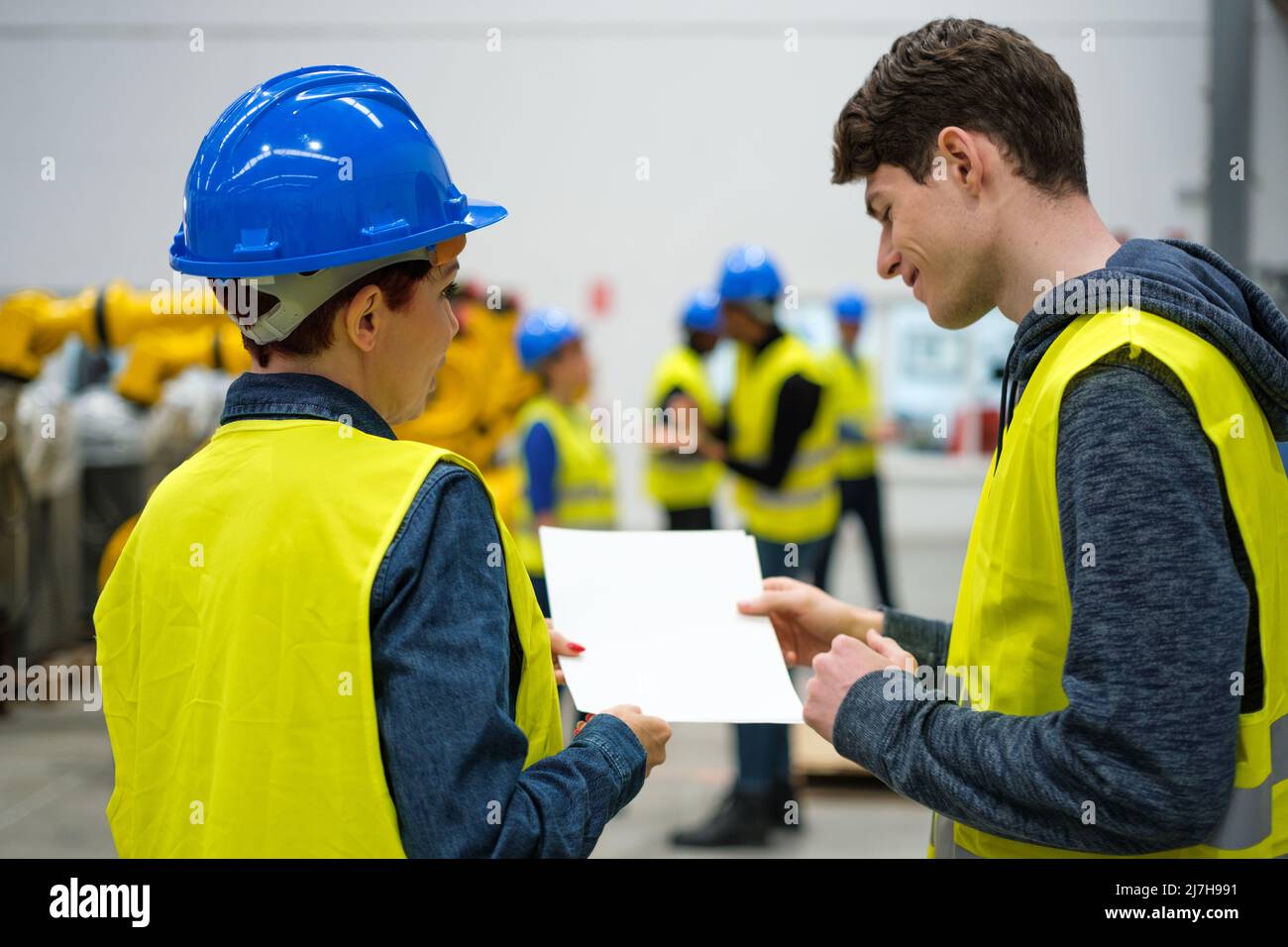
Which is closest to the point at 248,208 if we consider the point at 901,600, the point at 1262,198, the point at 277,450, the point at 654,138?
the point at 277,450

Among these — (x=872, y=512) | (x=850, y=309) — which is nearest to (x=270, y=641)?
(x=872, y=512)

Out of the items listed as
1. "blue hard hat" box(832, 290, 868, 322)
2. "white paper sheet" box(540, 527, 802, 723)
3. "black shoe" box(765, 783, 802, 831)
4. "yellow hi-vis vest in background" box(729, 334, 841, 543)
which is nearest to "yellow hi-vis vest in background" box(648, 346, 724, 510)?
"yellow hi-vis vest in background" box(729, 334, 841, 543)

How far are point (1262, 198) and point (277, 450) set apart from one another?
346 cm

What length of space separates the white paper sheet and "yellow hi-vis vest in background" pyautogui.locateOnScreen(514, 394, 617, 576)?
108 inches

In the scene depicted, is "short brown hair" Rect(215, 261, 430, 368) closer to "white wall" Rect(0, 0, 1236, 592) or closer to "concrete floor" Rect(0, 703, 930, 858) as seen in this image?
"concrete floor" Rect(0, 703, 930, 858)

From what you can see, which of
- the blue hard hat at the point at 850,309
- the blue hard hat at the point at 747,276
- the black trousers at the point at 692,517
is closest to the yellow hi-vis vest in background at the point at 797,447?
the blue hard hat at the point at 747,276

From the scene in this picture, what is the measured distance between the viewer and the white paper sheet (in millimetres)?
1302

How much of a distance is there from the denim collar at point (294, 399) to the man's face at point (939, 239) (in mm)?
633

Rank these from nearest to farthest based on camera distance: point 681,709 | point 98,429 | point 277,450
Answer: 1. point 277,450
2. point 681,709
3. point 98,429

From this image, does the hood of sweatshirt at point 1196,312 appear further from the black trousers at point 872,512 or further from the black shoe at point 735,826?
the black trousers at point 872,512

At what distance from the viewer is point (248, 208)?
1094 millimetres

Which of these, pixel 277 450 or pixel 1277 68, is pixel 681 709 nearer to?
pixel 277 450

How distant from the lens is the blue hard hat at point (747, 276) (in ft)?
15.3

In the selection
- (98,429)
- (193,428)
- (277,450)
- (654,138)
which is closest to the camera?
(277,450)
